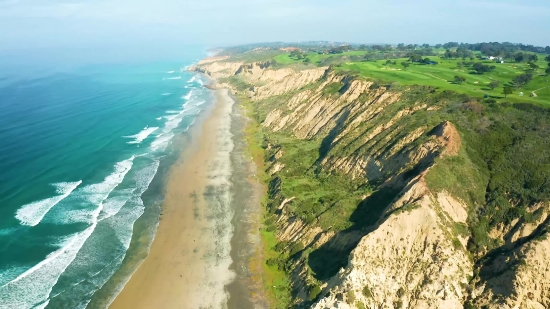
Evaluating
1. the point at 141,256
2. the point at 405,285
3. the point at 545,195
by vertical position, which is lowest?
the point at 141,256

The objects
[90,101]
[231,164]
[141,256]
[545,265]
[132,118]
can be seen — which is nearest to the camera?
[545,265]

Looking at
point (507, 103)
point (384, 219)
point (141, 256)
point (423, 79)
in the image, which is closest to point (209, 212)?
point (141, 256)

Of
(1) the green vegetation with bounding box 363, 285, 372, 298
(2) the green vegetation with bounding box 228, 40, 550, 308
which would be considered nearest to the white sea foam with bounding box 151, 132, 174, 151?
(2) the green vegetation with bounding box 228, 40, 550, 308

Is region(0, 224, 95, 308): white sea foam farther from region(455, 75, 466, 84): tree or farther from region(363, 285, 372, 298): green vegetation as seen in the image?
region(455, 75, 466, 84): tree

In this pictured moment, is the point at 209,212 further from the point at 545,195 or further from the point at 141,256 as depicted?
the point at 545,195

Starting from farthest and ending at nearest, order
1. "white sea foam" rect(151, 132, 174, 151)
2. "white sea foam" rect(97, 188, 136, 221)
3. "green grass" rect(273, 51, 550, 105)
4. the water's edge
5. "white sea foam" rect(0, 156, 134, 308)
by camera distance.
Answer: "white sea foam" rect(151, 132, 174, 151)
"green grass" rect(273, 51, 550, 105)
"white sea foam" rect(97, 188, 136, 221)
the water's edge
"white sea foam" rect(0, 156, 134, 308)

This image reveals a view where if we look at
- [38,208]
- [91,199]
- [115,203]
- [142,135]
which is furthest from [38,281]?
[142,135]

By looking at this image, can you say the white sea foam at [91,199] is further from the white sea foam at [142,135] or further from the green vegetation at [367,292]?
the green vegetation at [367,292]
